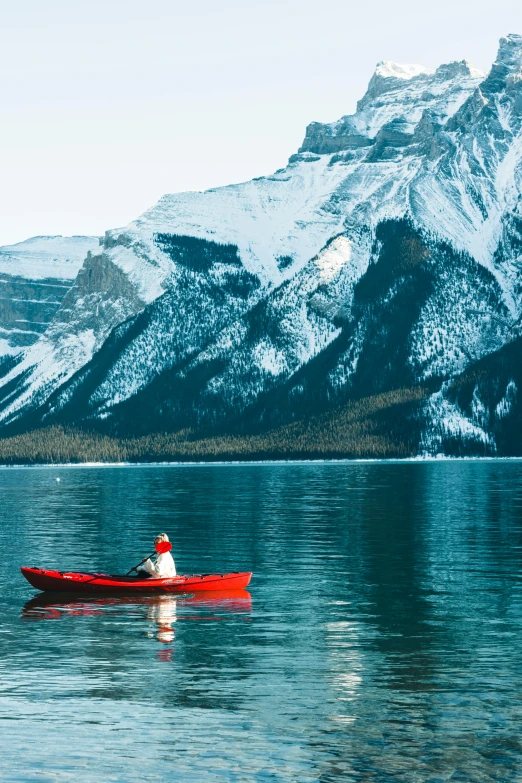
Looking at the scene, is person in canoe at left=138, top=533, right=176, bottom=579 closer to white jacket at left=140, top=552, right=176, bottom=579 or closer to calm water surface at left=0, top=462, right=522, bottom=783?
white jacket at left=140, top=552, right=176, bottom=579

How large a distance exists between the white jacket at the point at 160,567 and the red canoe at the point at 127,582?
517 millimetres

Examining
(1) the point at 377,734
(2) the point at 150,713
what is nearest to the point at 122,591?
(2) the point at 150,713

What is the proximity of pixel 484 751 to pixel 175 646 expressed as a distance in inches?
878

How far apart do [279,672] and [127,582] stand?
2421 cm

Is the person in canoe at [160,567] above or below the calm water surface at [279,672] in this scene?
above

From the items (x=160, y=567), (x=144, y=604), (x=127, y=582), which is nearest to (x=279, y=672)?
(x=144, y=604)

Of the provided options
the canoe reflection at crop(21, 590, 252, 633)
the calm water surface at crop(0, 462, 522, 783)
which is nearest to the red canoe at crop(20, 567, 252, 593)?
the canoe reflection at crop(21, 590, 252, 633)

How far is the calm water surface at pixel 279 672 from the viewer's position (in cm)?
4016

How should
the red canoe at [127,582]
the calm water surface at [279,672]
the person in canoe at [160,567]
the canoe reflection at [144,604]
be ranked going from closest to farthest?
1. the calm water surface at [279,672]
2. the canoe reflection at [144,604]
3. the red canoe at [127,582]
4. the person in canoe at [160,567]

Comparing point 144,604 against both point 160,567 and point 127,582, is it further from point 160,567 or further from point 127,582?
point 160,567

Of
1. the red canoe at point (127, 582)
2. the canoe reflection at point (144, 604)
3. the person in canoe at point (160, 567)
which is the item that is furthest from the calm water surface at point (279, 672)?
the person in canoe at point (160, 567)

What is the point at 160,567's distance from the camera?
77.1 m

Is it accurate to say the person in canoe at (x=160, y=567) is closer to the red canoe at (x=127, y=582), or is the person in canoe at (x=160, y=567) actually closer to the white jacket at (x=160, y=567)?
the white jacket at (x=160, y=567)

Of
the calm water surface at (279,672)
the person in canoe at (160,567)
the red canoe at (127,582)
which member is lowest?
the calm water surface at (279,672)
